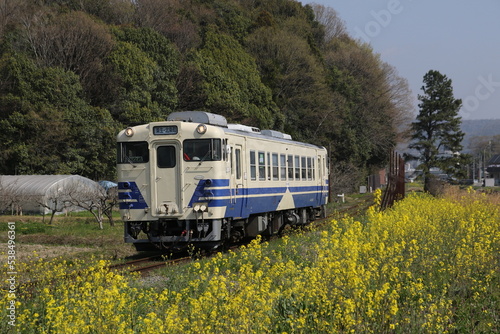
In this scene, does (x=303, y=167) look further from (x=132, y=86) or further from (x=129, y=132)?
(x=132, y=86)

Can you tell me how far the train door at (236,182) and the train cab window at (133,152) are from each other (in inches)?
75.5

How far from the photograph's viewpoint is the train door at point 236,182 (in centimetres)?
1466

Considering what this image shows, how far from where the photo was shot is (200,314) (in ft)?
19.2

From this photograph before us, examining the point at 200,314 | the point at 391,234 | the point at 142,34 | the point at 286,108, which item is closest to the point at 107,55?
the point at 142,34

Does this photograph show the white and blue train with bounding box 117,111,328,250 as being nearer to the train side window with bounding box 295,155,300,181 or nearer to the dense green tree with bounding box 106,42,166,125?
the train side window with bounding box 295,155,300,181

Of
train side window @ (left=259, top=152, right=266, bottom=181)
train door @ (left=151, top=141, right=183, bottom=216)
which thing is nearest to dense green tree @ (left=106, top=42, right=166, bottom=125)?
train side window @ (left=259, top=152, right=266, bottom=181)

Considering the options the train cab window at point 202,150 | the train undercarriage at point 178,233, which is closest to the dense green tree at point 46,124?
the train undercarriage at point 178,233

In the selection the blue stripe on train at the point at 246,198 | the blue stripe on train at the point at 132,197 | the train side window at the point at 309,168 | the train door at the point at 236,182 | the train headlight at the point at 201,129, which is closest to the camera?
the blue stripe on train at the point at 246,198

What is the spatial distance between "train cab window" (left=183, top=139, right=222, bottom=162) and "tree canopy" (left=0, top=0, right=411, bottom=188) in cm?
2376

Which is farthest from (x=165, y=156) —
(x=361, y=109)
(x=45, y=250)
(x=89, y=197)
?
(x=361, y=109)

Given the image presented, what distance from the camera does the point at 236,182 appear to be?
14891mm

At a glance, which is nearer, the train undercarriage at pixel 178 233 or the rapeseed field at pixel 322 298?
the rapeseed field at pixel 322 298

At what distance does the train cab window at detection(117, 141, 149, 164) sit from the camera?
1430 centimetres

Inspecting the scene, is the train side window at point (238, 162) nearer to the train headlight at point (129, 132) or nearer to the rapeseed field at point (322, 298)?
the train headlight at point (129, 132)
